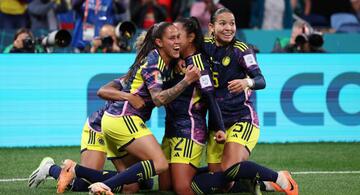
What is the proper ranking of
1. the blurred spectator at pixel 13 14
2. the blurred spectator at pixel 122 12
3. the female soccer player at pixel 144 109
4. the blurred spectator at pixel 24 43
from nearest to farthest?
the female soccer player at pixel 144 109, the blurred spectator at pixel 24 43, the blurred spectator at pixel 122 12, the blurred spectator at pixel 13 14

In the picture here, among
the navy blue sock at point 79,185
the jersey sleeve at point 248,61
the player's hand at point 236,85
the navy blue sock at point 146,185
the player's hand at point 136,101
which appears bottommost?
the navy blue sock at point 146,185

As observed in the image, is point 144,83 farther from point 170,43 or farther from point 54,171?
point 54,171

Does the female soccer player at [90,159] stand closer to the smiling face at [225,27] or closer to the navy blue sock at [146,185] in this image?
the navy blue sock at [146,185]

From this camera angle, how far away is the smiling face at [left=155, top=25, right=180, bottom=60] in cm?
863

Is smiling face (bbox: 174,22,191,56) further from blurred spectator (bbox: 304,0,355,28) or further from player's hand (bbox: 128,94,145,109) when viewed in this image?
blurred spectator (bbox: 304,0,355,28)

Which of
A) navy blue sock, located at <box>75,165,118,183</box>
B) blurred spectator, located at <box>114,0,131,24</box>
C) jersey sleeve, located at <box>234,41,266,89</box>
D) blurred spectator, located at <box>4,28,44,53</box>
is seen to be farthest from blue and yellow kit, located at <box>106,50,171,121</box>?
blurred spectator, located at <box>114,0,131,24</box>

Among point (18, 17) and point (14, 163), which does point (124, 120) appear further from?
point (18, 17)

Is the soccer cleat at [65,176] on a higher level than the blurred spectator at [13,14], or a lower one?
lower

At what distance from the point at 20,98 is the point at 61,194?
4.05m

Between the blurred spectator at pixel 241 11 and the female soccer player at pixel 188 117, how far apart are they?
26.9 feet

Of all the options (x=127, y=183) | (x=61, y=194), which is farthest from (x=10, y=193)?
(x=127, y=183)

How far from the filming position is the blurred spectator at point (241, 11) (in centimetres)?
1716

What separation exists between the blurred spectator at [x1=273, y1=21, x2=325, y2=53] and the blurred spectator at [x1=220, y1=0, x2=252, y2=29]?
2541 mm

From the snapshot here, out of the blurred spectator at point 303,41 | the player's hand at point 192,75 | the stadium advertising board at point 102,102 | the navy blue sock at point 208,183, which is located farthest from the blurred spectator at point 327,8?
the player's hand at point 192,75
